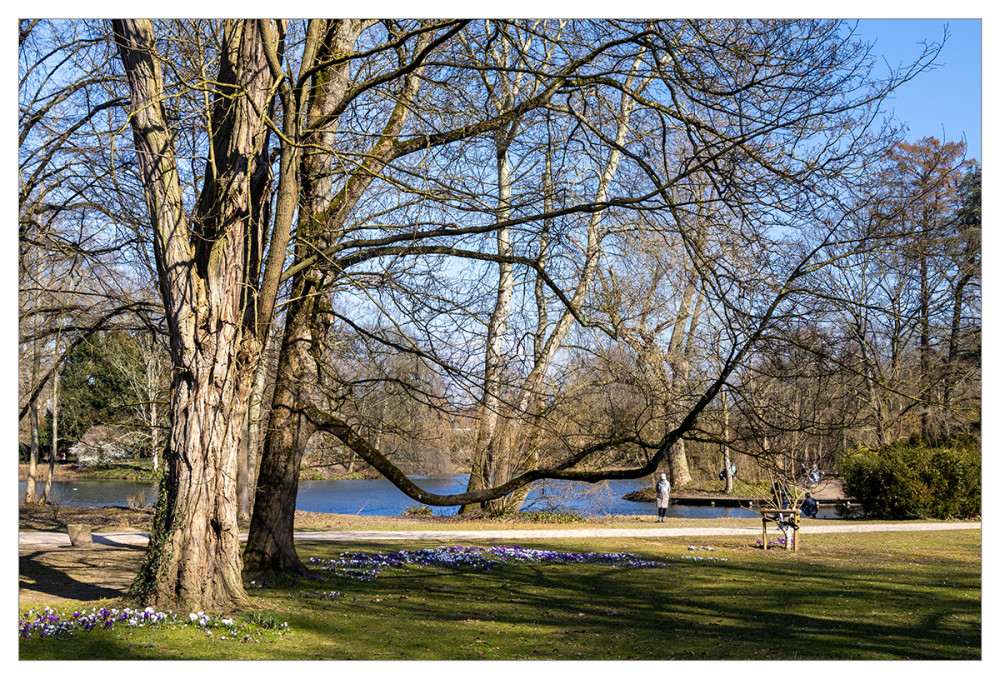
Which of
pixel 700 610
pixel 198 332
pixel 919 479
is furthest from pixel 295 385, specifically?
pixel 919 479

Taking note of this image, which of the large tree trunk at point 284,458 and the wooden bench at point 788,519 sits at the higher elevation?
the large tree trunk at point 284,458

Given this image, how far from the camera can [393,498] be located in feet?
76.5

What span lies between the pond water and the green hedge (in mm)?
2742

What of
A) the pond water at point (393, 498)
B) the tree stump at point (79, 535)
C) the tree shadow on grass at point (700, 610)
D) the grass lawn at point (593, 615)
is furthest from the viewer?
the pond water at point (393, 498)

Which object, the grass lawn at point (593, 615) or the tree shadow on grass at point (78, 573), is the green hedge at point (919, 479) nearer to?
the grass lawn at point (593, 615)

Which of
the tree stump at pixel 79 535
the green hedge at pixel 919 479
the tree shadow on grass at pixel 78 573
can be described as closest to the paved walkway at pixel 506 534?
the tree stump at pixel 79 535

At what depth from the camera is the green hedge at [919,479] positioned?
1684cm

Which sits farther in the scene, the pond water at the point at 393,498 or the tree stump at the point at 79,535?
the pond water at the point at 393,498

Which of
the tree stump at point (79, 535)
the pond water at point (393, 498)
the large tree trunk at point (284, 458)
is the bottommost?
the pond water at point (393, 498)

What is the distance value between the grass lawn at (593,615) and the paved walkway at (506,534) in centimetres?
176

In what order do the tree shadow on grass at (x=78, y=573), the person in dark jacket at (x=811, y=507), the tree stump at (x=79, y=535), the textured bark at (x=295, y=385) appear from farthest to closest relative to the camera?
1. the person in dark jacket at (x=811, y=507)
2. the tree stump at (x=79, y=535)
3. the textured bark at (x=295, y=385)
4. the tree shadow on grass at (x=78, y=573)

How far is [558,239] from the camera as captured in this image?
694 cm

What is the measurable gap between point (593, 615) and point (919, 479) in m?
13.7

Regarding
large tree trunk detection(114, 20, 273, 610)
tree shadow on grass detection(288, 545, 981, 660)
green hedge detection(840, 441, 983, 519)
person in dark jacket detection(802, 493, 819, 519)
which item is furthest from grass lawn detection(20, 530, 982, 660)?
person in dark jacket detection(802, 493, 819, 519)
